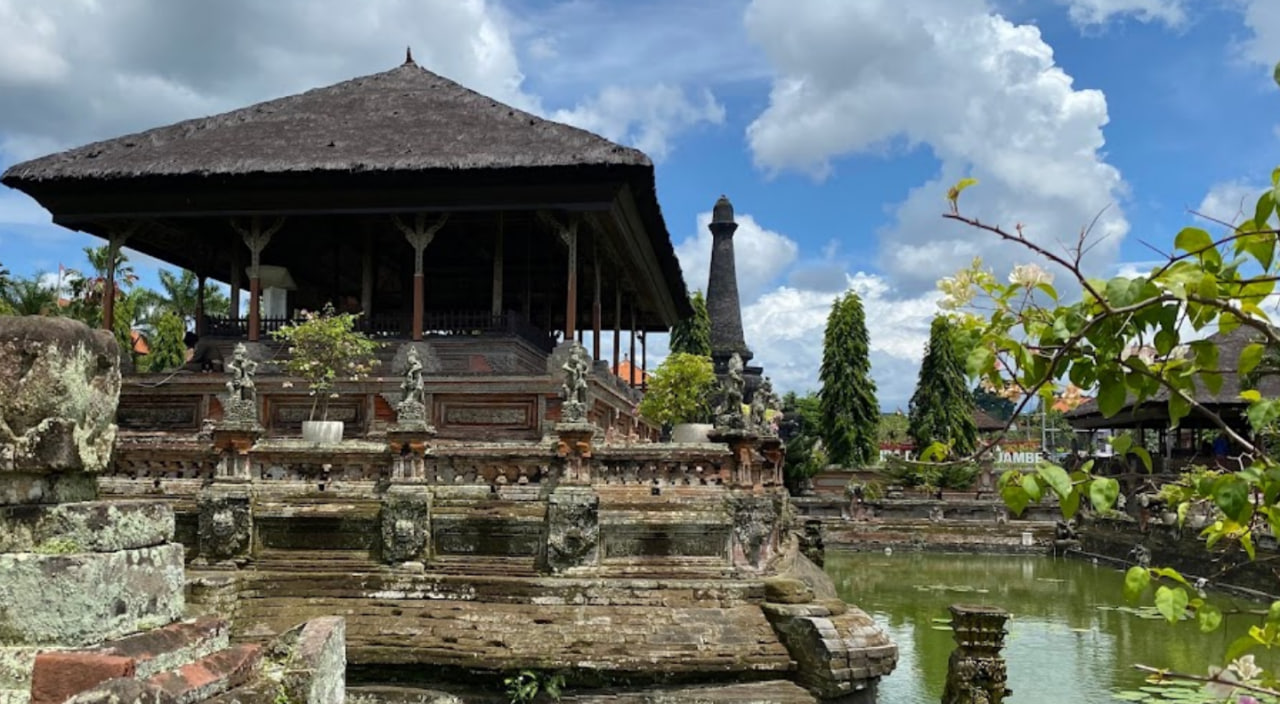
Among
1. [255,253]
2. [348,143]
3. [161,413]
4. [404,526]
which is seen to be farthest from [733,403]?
[161,413]

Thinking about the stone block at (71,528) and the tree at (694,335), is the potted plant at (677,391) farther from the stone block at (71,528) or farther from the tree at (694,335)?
the tree at (694,335)

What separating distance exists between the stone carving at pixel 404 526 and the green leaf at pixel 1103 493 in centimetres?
954

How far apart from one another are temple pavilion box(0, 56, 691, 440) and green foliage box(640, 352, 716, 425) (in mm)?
1397

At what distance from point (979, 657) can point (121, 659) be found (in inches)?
378

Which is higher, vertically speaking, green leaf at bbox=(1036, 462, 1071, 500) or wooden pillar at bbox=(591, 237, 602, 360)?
wooden pillar at bbox=(591, 237, 602, 360)

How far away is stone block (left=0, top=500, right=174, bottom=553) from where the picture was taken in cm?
317

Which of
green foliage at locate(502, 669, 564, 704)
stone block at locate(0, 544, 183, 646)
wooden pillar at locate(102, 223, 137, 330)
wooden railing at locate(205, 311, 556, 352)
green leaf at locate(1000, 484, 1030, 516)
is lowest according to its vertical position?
green foliage at locate(502, 669, 564, 704)

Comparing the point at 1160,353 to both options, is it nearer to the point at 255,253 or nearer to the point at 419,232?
the point at 419,232

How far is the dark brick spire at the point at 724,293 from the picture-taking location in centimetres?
5191

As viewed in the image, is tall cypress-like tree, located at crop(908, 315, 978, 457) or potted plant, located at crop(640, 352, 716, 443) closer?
potted plant, located at crop(640, 352, 716, 443)

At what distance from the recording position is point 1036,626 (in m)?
19.2

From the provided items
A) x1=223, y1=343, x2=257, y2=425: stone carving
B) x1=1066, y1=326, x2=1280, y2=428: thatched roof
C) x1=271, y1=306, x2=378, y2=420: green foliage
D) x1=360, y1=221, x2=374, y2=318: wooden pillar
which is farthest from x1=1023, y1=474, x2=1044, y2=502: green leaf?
x1=1066, y1=326, x2=1280, y2=428: thatched roof

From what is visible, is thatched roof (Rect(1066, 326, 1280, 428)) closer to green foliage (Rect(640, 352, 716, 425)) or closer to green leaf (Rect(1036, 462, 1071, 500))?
green foliage (Rect(640, 352, 716, 425))

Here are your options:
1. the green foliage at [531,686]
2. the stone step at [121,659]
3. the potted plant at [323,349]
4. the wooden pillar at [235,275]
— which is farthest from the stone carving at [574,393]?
the wooden pillar at [235,275]
